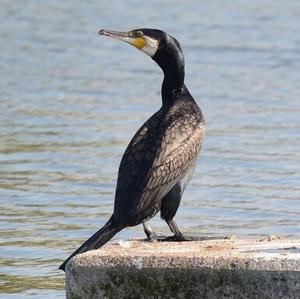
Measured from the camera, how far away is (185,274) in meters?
6.54

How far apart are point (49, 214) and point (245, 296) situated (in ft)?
13.3

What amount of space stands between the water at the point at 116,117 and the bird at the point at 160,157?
3.04 feet

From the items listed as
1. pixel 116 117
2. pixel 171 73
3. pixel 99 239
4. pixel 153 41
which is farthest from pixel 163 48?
pixel 116 117

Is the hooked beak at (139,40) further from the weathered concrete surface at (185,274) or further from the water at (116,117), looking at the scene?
the weathered concrete surface at (185,274)

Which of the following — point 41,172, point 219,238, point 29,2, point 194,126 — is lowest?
point 29,2

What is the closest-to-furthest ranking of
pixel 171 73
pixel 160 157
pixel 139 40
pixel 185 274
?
pixel 185 274
pixel 160 157
pixel 139 40
pixel 171 73

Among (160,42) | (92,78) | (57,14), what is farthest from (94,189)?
(57,14)

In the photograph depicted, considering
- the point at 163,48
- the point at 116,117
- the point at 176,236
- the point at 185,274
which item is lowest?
the point at 116,117

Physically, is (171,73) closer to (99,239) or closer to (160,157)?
(160,157)

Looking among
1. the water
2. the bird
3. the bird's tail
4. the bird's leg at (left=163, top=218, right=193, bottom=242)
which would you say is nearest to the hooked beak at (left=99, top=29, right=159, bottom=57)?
the bird

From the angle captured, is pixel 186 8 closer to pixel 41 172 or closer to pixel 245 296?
pixel 41 172

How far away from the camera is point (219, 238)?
769cm

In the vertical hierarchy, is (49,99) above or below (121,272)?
below

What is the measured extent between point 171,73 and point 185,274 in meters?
2.04
